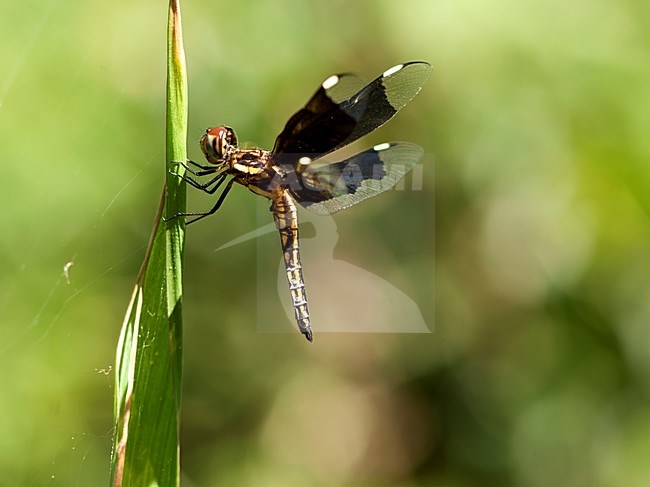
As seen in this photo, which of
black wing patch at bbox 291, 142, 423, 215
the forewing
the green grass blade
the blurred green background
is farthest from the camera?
the blurred green background

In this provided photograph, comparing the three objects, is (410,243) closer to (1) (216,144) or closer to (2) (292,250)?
(2) (292,250)

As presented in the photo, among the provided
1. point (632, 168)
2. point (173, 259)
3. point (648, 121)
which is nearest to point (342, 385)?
point (632, 168)

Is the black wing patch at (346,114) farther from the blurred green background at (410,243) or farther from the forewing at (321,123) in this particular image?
the blurred green background at (410,243)

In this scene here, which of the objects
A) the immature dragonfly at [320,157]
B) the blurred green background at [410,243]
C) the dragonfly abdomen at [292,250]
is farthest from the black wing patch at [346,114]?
the blurred green background at [410,243]

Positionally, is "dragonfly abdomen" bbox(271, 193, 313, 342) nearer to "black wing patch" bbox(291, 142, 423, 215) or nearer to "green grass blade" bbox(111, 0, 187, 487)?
"black wing patch" bbox(291, 142, 423, 215)

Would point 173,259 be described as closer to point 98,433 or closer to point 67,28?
point 98,433

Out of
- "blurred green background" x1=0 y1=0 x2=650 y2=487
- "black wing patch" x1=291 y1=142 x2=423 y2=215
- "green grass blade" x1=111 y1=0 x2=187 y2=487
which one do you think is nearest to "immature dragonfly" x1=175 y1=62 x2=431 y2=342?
"black wing patch" x1=291 y1=142 x2=423 y2=215

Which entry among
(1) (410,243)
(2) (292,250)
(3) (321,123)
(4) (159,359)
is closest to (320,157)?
(3) (321,123)
